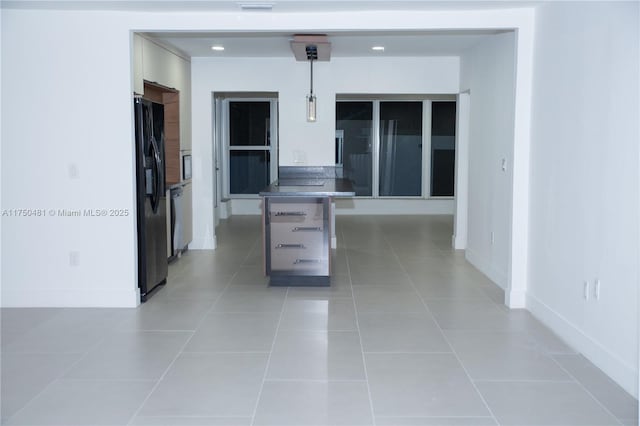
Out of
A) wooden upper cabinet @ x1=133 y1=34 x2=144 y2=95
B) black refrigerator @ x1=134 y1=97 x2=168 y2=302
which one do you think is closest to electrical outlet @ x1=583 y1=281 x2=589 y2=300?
black refrigerator @ x1=134 y1=97 x2=168 y2=302

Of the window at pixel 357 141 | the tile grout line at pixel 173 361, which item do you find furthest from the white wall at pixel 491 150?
the window at pixel 357 141

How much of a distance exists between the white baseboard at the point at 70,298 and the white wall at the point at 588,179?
3264 millimetres

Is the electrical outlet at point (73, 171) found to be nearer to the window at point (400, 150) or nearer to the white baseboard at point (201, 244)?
the white baseboard at point (201, 244)

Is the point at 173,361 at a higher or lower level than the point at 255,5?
lower

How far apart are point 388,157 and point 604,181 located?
28.3ft

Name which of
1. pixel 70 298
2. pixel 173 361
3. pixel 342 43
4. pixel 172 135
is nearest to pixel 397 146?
pixel 342 43

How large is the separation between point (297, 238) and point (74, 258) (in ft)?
6.35

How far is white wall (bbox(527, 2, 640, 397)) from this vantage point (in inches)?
133

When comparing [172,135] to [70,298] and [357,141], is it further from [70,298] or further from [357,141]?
[357,141]

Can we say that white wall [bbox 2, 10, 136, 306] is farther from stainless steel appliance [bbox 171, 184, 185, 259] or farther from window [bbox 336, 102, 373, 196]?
window [bbox 336, 102, 373, 196]

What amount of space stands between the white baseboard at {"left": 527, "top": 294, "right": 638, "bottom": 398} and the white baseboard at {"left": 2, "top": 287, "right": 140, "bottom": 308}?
125 inches

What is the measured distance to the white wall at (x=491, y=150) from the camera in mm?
5625

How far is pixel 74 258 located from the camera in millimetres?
5121


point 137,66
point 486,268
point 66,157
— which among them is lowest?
point 486,268
